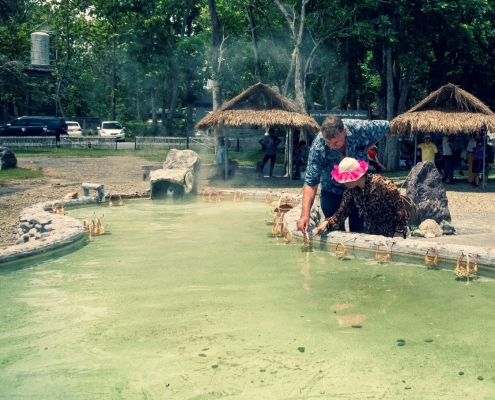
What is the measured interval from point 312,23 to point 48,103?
87.6 ft

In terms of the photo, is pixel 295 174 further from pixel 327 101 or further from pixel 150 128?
pixel 150 128

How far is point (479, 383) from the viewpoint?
13.4ft

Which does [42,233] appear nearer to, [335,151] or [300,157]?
A: [335,151]

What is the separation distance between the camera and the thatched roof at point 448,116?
16.1 m

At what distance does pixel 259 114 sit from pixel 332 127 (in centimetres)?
1140

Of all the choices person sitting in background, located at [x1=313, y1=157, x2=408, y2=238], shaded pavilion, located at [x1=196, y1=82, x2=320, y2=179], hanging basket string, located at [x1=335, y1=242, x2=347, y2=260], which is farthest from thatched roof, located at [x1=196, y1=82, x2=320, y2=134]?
person sitting in background, located at [x1=313, y1=157, x2=408, y2=238]

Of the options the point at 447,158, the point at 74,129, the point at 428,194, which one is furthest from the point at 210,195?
the point at 74,129

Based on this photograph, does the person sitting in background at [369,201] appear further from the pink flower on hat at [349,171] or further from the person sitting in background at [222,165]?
the person sitting in background at [222,165]

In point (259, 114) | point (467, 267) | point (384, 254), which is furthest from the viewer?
point (259, 114)

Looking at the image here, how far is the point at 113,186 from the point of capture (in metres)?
16.3

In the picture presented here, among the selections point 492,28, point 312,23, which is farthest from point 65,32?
point 492,28

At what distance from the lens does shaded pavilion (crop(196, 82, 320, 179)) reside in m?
17.3

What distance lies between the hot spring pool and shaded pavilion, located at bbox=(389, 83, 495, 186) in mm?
9291

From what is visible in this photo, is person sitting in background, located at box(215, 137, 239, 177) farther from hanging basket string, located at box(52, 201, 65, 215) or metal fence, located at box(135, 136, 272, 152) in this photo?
metal fence, located at box(135, 136, 272, 152)
